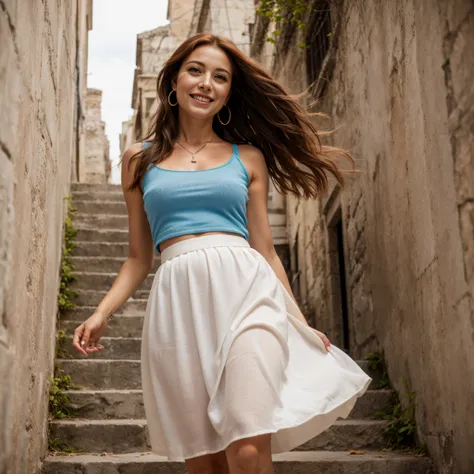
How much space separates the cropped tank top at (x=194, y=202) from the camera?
101 inches

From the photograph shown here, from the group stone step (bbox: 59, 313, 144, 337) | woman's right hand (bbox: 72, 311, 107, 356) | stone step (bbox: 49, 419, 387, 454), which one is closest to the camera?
woman's right hand (bbox: 72, 311, 107, 356)

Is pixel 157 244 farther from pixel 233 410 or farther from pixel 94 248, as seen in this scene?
pixel 94 248

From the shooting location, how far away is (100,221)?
8.48 meters

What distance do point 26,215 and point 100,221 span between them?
579cm

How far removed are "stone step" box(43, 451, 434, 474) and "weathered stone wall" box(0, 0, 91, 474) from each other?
18 centimetres

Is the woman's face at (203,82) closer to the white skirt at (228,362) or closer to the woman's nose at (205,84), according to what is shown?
the woman's nose at (205,84)

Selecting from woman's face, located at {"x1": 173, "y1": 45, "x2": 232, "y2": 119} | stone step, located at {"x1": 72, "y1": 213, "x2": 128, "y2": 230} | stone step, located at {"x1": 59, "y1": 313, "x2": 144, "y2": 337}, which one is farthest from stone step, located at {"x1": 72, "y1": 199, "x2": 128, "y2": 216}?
woman's face, located at {"x1": 173, "y1": 45, "x2": 232, "y2": 119}

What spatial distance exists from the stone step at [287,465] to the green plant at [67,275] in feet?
7.97

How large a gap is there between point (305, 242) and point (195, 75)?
5.69 m

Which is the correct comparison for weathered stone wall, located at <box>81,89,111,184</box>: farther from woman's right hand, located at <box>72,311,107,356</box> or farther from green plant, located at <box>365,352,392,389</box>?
woman's right hand, located at <box>72,311,107,356</box>

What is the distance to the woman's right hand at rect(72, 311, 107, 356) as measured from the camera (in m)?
2.50

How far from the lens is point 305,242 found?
27.5 feet

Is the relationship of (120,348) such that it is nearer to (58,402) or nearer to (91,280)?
(58,402)

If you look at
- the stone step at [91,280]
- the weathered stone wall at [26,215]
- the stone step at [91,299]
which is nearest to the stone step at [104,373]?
the weathered stone wall at [26,215]
